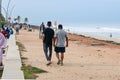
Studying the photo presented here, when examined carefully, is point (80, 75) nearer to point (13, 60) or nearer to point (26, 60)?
point (13, 60)

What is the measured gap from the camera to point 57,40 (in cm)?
1909

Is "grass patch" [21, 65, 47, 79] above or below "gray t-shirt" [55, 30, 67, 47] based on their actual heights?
below

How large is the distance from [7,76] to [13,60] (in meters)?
5.20

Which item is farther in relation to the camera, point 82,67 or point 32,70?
point 82,67

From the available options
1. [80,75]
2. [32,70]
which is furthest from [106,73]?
[32,70]

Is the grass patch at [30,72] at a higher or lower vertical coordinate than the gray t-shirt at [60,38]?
lower

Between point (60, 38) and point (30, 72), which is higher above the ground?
point (60, 38)

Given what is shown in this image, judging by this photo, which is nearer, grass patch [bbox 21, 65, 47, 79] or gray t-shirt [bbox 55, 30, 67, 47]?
grass patch [bbox 21, 65, 47, 79]

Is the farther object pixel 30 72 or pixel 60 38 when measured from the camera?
pixel 60 38

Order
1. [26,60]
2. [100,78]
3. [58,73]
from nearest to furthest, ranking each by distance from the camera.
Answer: [100,78] < [58,73] < [26,60]

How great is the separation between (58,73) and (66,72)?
431mm

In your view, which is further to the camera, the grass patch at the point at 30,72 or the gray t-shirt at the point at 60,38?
the gray t-shirt at the point at 60,38

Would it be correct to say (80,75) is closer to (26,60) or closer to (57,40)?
(57,40)

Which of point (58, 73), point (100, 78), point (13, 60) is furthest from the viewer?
point (13, 60)
